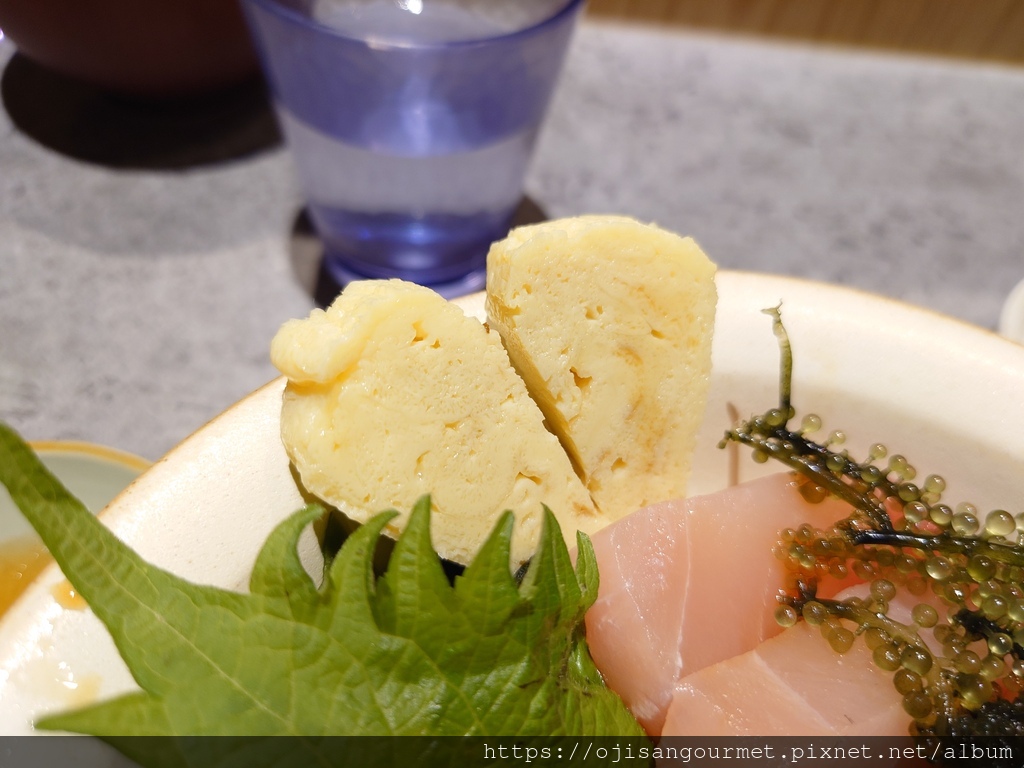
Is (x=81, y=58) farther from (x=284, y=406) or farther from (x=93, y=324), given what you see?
(x=284, y=406)

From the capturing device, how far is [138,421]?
962 millimetres

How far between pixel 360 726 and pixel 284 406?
7.1 inches

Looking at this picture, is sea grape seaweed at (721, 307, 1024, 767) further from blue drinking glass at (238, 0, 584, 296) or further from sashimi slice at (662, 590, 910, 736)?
blue drinking glass at (238, 0, 584, 296)

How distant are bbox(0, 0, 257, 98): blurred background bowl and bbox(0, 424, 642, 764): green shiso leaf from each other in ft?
2.77

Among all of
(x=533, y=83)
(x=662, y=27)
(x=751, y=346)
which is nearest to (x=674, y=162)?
(x=662, y=27)

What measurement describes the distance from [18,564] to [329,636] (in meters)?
0.52

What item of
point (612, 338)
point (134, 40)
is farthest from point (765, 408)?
point (134, 40)

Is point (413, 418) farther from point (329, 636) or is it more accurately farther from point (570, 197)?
point (570, 197)

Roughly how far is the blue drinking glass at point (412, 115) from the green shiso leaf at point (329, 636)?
0.57 m

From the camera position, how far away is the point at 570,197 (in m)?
1.26

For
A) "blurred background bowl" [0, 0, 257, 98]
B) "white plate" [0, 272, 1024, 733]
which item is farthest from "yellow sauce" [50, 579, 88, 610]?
"blurred background bowl" [0, 0, 257, 98]

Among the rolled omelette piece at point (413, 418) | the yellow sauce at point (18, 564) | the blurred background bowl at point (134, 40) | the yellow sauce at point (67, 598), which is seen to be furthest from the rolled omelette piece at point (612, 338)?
the blurred background bowl at point (134, 40)

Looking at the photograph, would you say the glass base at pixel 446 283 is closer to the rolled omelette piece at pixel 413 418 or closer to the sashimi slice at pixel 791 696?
the rolled omelette piece at pixel 413 418

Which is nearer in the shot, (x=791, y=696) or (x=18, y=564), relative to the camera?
(x=791, y=696)
